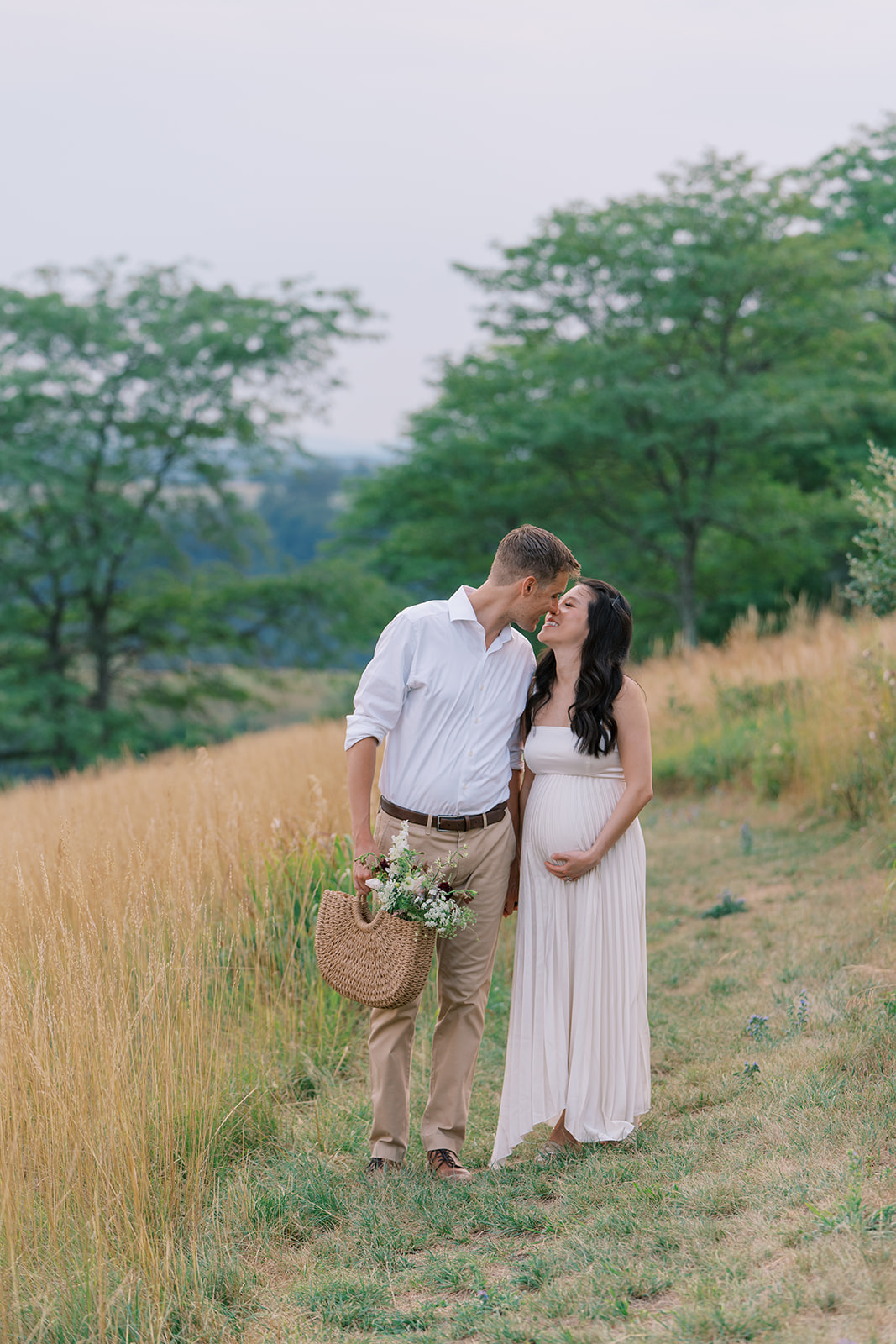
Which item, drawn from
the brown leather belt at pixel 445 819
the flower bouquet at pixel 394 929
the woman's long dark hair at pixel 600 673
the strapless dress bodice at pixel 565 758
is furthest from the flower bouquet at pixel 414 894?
the woman's long dark hair at pixel 600 673

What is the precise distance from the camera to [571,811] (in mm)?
3725

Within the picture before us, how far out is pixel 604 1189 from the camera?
3.36 m

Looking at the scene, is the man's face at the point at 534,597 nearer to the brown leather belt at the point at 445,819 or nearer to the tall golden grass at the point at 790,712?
the brown leather belt at the point at 445,819

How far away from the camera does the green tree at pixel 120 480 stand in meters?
19.8

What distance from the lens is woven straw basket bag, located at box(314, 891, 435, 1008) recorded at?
141 inches

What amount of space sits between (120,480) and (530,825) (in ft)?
62.3

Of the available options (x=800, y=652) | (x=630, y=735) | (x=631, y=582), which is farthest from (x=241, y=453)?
(x=630, y=735)

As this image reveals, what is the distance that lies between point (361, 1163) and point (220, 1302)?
90cm

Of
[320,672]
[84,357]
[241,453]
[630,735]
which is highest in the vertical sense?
[84,357]

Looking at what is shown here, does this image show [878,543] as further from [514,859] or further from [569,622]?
[514,859]

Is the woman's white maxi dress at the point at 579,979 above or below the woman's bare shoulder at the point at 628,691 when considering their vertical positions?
below

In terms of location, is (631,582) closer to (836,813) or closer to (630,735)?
(836,813)

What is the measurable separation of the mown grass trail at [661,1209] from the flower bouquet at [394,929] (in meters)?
0.65

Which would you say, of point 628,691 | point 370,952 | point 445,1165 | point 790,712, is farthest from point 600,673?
point 790,712
